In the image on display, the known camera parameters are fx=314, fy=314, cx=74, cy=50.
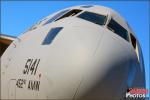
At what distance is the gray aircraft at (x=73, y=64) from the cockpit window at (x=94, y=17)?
0.08ft

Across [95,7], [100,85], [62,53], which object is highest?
[95,7]

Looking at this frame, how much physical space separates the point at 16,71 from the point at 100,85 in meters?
1.98

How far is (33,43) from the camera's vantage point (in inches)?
279

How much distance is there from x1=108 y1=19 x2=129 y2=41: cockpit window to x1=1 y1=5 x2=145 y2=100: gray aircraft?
1.4 inches

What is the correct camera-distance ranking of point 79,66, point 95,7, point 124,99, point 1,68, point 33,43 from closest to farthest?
point 79,66 → point 124,99 → point 33,43 → point 1,68 → point 95,7

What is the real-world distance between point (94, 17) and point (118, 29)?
0.67 m

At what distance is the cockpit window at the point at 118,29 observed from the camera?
7.53 meters

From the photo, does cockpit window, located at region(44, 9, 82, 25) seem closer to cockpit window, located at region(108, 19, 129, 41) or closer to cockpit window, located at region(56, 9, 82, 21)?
cockpit window, located at region(56, 9, 82, 21)

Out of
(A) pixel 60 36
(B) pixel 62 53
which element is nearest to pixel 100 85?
(B) pixel 62 53

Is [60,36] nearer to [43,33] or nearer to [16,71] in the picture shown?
[43,33]

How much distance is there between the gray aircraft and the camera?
589cm

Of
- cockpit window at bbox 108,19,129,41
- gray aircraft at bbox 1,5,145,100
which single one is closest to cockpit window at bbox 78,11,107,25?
gray aircraft at bbox 1,5,145,100

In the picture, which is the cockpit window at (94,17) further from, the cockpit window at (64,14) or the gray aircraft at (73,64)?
the cockpit window at (64,14)

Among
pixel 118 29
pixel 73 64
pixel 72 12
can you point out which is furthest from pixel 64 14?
pixel 73 64
